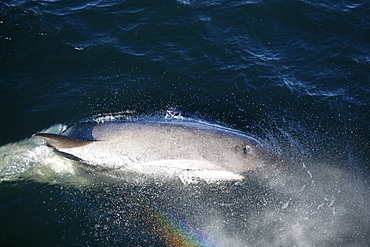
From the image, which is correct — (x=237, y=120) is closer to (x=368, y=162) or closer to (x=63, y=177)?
(x=368, y=162)

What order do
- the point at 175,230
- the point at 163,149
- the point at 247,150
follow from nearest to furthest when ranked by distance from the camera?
1. the point at 175,230
2. the point at 163,149
3. the point at 247,150

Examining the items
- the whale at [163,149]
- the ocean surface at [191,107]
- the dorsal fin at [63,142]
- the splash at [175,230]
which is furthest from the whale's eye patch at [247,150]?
the dorsal fin at [63,142]

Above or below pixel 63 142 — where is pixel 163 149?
below

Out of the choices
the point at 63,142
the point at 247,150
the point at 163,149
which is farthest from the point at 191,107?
the point at 63,142

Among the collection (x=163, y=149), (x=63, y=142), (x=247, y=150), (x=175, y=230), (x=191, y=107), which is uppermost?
(x=63, y=142)

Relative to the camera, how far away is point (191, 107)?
579 inches

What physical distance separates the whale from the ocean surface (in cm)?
52

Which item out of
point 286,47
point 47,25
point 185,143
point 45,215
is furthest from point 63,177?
point 286,47

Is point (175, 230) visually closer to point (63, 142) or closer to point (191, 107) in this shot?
point (63, 142)

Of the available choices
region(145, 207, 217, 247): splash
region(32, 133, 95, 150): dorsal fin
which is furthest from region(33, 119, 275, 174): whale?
region(145, 207, 217, 247): splash

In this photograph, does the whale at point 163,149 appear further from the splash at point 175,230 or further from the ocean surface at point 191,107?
the splash at point 175,230

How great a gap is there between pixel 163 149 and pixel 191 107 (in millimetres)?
3354

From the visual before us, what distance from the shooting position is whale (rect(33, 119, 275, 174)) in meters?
11.9

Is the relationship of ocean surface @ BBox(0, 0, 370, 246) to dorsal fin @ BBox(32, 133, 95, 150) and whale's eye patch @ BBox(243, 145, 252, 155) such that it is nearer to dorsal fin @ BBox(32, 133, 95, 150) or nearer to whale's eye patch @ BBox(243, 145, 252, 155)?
dorsal fin @ BBox(32, 133, 95, 150)
